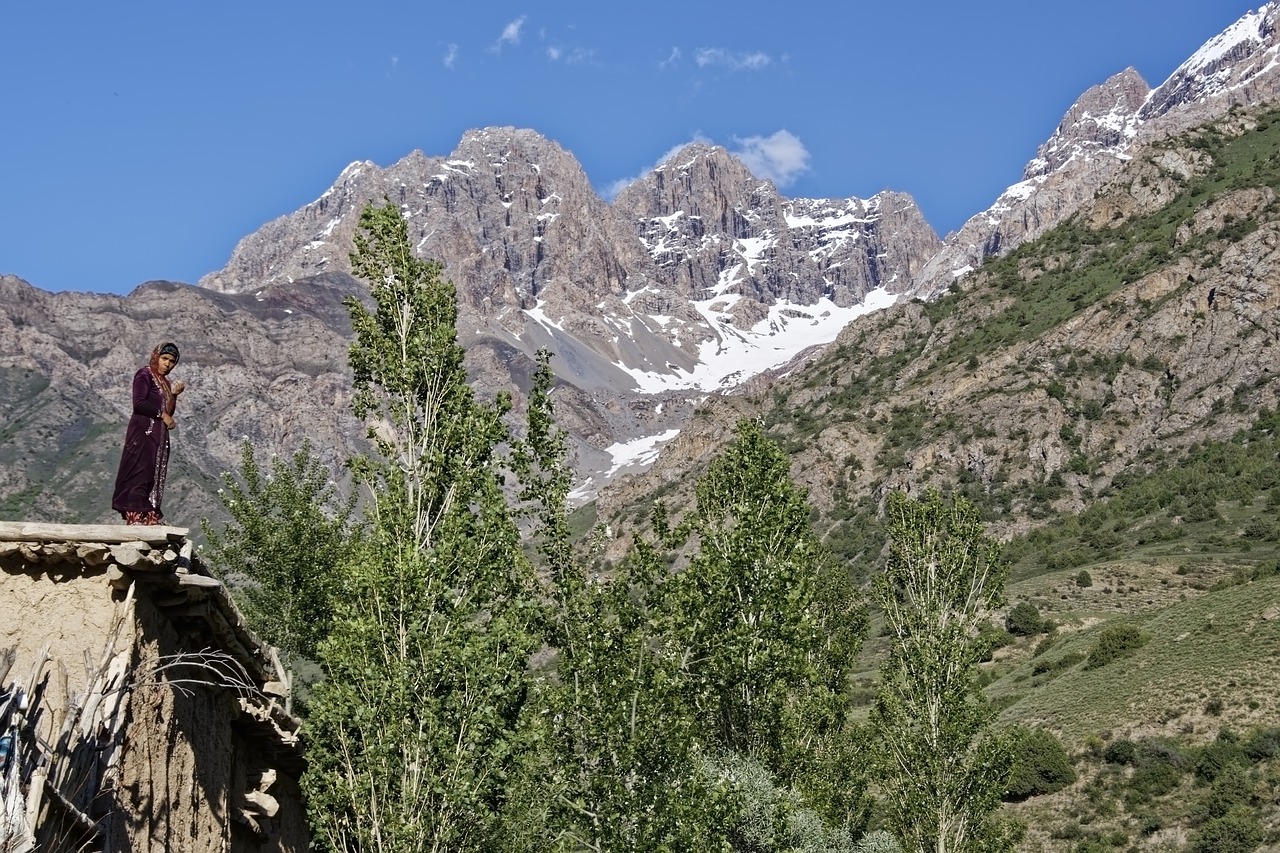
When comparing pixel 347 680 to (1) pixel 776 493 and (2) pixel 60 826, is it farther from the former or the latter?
(1) pixel 776 493

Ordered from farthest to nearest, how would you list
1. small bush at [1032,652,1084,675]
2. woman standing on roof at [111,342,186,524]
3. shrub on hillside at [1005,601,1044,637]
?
shrub on hillside at [1005,601,1044,637] → small bush at [1032,652,1084,675] → woman standing on roof at [111,342,186,524]

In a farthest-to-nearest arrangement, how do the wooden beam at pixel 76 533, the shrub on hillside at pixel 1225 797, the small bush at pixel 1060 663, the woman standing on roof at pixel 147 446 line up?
1. the small bush at pixel 1060 663
2. the shrub on hillside at pixel 1225 797
3. the woman standing on roof at pixel 147 446
4. the wooden beam at pixel 76 533

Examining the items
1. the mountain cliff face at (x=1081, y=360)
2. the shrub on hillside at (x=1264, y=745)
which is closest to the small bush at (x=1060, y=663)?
the shrub on hillside at (x=1264, y=745)

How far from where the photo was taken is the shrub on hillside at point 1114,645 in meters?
57.5

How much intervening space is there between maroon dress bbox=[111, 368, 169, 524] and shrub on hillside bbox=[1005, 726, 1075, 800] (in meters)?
43.6

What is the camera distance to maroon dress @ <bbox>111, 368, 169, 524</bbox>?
11797 mm

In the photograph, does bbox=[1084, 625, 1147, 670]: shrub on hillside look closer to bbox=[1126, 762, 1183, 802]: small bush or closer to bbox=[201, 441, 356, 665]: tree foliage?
bbox=[1126, 762, 1183, 802]: small bush

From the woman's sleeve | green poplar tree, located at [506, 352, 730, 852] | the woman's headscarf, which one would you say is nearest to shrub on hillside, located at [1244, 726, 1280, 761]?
green poplar tree, located at [506, 352, 730, 852]

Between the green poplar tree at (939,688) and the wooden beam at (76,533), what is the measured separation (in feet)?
80.2

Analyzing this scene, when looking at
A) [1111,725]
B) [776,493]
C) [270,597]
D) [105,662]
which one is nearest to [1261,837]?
[1111,725]

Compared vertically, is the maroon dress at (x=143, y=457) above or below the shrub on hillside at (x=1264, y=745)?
above

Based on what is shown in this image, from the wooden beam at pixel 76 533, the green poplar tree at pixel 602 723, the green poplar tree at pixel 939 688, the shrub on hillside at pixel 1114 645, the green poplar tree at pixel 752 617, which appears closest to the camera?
the wooden beam at pixel 76 533

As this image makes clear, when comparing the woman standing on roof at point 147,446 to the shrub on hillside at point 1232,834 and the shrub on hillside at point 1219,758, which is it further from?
the shrub on hillside at point 1219,758

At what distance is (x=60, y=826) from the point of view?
27.5 ft
